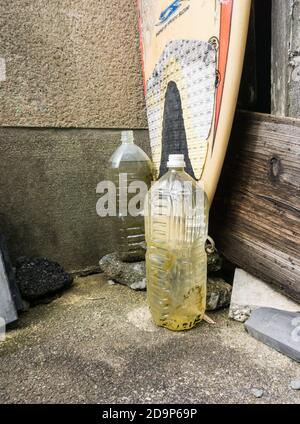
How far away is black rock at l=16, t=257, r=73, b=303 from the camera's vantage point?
1.75 metres

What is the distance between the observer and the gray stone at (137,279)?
5.31 feet

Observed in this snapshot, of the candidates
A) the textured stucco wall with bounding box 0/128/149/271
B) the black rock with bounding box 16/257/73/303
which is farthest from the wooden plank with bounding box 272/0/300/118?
the black rock with bounding box 16/257/73/303

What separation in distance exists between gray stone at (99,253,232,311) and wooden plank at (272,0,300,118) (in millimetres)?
761

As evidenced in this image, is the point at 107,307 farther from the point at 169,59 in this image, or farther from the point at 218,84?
the point at 169,59

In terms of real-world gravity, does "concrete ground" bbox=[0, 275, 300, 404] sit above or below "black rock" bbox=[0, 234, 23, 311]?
below

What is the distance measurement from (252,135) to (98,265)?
1131mm

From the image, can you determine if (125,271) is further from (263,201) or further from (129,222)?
(263,201)

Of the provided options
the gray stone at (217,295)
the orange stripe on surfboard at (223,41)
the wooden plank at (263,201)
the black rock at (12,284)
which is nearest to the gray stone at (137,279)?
the gray stone at (217,295)

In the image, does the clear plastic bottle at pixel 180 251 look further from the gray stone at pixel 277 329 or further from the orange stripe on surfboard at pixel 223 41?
the orange stripe on surfboard at pixel 223 41

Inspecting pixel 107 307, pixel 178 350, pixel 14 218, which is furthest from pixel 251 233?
pixel 14 218

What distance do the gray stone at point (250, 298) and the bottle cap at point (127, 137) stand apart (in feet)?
2.99

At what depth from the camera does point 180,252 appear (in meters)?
1.53

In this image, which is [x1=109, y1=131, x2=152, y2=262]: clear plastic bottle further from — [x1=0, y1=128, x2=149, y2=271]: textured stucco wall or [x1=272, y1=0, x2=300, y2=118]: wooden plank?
[x1=272, y1=0, x2=300, y2=118]: wooden plank

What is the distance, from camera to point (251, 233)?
5.10 ft
